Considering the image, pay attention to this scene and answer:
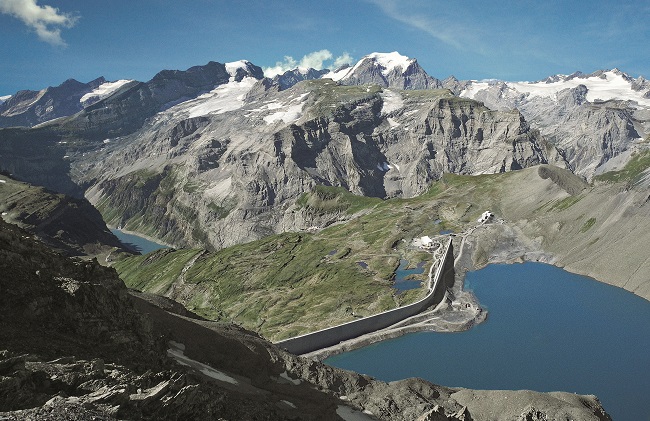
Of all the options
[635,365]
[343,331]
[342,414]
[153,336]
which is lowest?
[635,365]

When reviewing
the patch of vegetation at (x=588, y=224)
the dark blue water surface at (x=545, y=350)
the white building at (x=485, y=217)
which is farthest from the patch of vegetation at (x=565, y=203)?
the dark blue water surface at (x=545, y=350)

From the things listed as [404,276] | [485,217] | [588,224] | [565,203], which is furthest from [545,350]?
[485,217]

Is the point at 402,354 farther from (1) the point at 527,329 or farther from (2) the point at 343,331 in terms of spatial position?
(1) the point at 527,329

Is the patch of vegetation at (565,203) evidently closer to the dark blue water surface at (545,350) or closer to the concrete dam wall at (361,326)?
the dark blue water surface at (545,350)

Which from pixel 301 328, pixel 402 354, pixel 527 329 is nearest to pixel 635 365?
pixel 527 329

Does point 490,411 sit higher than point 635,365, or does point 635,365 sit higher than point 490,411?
point 490,411

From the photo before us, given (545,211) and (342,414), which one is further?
(545,211)
